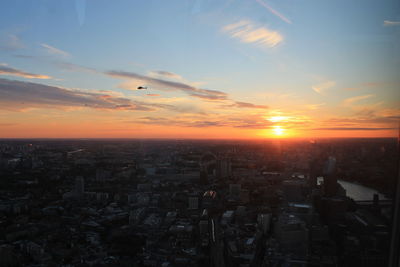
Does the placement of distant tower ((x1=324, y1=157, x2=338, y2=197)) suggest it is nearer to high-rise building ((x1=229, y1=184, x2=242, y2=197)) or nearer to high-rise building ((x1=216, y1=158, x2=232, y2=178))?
high-rise building ((x1=229, y1=184, x2=242, y2=197))

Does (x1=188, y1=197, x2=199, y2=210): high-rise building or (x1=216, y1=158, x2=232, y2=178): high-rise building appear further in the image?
(x1=216, y1=158, x2=232, y2=178): high-rise building

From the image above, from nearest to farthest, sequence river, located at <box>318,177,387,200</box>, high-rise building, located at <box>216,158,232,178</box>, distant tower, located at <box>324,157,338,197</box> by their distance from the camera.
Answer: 1. river, located at <box>318,177,387,200</box>
2. distant tower, located at <box>324,157,338,197</box>
3. high-rise building, located at <box>216,158,232,178</box>

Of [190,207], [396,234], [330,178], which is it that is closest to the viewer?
[396,234]

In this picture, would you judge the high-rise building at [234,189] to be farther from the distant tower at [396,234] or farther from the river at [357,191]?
the distant tower at [396,234]

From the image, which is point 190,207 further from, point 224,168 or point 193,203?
point 224,168

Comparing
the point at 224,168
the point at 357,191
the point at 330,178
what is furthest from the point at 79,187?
the point at 357,191

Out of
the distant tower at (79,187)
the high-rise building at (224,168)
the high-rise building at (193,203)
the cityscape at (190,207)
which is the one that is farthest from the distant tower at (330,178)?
the distant tower at (79,187)

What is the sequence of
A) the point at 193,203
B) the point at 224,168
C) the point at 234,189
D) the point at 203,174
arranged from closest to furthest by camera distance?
the point at 193,203, the point at 234,189, the point at 203,174, the point at 224,168

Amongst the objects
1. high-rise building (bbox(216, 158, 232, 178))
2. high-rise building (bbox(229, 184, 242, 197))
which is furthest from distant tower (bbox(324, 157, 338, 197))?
high-rise building (bbox(216, 158, 232, 178))

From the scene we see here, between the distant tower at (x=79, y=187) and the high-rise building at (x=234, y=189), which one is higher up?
the distant tower at (x=79, y=187)

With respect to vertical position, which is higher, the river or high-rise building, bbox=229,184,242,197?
the river

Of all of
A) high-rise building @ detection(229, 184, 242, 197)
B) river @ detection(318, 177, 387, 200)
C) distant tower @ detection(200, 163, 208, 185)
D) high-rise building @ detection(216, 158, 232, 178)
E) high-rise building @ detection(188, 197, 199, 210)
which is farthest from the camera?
high-rise building @ detection(216, 158, 232, 178)
